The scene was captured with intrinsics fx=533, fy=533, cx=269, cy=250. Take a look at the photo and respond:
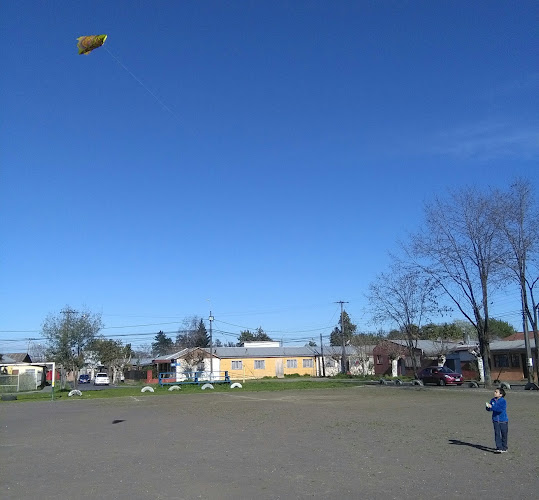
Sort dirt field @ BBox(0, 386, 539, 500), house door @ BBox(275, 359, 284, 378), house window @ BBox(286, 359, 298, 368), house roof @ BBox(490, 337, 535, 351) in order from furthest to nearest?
house window @ BBox(286, 359, 298, 368)
house door @ BBox(275, 359, 284, 378)
house roof @ BBox(490, 337, 535, 351)
dirt field @ BBox(0, 386, 539, 500)

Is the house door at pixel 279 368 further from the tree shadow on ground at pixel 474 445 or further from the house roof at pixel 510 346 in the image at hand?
the tree shadow on ground at pixel 474 445

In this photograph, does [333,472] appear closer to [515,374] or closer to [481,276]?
[481,276]

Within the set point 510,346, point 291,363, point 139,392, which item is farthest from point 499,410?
point 291,363

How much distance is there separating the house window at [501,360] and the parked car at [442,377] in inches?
355

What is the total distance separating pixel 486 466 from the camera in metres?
9.20

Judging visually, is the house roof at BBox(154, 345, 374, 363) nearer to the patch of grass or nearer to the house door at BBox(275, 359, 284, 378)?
the house door at BBox(275, 359, 284, 378)

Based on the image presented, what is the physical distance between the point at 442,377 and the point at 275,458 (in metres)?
34.1

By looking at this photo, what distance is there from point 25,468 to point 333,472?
5659mm

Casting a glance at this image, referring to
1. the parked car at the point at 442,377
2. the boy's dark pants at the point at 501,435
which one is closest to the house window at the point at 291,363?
the parked car at the point at 442,377

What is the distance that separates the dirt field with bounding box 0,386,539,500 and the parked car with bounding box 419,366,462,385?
23597 mm

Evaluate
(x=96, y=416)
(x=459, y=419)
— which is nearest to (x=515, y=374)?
(x=459, y=419)

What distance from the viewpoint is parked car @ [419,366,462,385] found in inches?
1618

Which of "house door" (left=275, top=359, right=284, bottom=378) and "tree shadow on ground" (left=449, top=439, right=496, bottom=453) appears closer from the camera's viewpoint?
"tree shadow on ground" (left=449, top=439, right=496, bottom=453)

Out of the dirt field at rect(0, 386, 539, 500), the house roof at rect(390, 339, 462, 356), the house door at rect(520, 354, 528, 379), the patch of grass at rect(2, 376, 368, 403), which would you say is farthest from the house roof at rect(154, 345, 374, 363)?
the dirt field at rect(0, 386, 539, 500)
